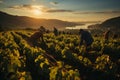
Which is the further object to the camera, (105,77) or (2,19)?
(2,19)

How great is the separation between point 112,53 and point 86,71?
14.4 feet

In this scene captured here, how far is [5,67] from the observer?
9070mm

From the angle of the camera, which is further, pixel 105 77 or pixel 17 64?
pixel 105 77

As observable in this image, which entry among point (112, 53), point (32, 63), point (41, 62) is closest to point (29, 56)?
point (32, 63)

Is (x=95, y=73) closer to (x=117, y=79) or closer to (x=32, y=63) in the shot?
(x=117, y=79)

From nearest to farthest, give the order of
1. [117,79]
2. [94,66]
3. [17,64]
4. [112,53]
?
[17,64]
[117,79]
[94,66]
[112,53]

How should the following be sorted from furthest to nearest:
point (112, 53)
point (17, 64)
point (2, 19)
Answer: point (2, 19) → point (112, 53) → point (17, 64)

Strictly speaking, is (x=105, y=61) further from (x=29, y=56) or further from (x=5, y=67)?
(x=5, y=67)

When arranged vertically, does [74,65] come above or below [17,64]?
below

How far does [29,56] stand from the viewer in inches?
492

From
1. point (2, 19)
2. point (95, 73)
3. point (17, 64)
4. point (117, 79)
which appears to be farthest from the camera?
point (2, 19)

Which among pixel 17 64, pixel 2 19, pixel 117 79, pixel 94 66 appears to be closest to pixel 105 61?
pixel 94 66

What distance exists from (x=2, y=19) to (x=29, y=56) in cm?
18753

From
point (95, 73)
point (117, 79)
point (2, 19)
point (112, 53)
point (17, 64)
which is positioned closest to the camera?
point (17, 64)
